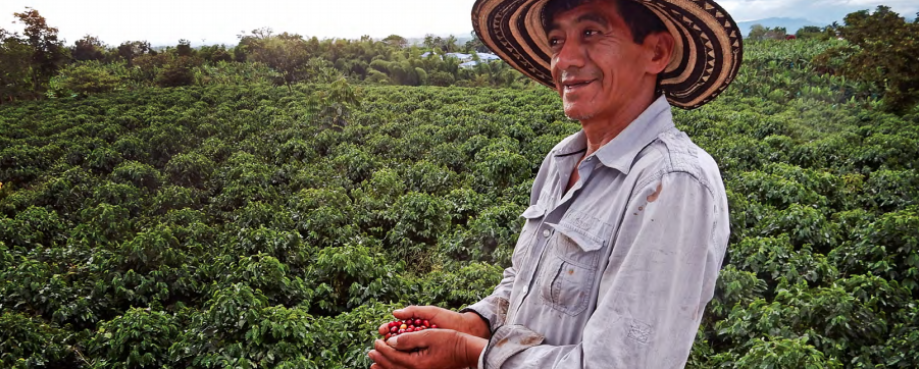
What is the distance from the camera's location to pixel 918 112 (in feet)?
46.0

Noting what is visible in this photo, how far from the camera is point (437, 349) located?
1.57 metres

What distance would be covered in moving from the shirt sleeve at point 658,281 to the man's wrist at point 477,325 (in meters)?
0.61

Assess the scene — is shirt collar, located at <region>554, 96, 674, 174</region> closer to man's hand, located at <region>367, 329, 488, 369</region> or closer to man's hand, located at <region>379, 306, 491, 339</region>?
man's hand, located at <region>367, 329, 488, 369</region>

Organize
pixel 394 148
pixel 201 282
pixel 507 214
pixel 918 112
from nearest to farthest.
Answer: pixel 201 282
pixel 507 214
pixel 394 148
pixel 918 112

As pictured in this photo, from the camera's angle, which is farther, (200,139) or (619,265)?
(200,139)

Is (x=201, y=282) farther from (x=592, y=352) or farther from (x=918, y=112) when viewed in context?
(x=918, y=112)

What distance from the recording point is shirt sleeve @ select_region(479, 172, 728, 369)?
1201mm

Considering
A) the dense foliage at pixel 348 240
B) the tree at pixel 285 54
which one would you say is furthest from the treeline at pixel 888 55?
the tree at pixel 285 54

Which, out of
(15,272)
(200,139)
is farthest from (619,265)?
(200,139)

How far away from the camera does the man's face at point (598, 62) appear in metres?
1.50

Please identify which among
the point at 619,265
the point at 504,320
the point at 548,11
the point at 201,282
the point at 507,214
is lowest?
the point at 201,282

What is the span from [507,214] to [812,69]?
2320 centimetres

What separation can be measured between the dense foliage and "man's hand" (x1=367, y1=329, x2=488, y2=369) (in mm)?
3093

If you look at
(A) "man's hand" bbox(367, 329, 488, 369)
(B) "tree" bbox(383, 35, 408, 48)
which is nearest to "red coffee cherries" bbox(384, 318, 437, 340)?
(A) "man's hand" bbox(367, 329, 488, 369)
